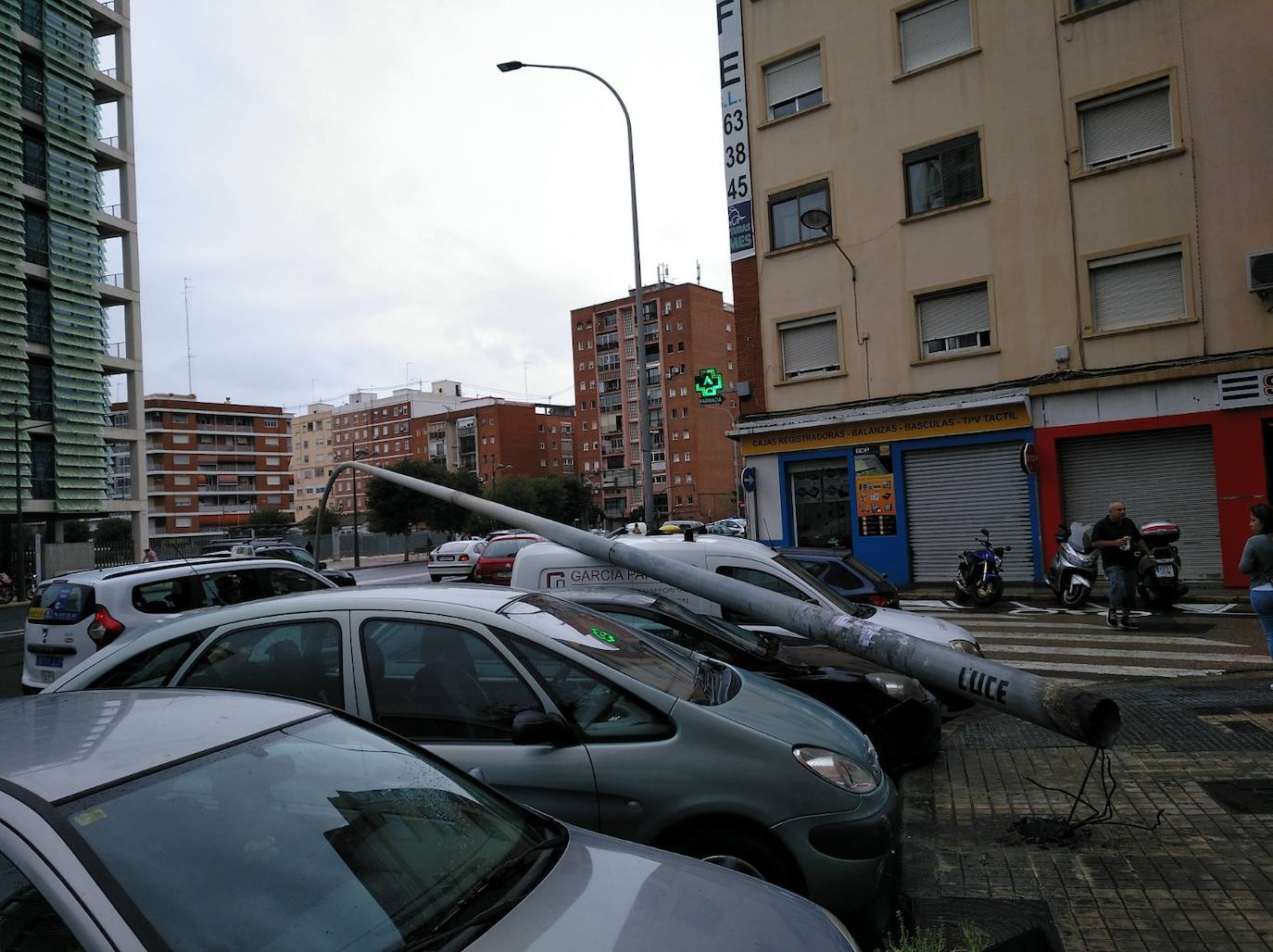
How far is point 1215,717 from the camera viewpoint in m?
6.61

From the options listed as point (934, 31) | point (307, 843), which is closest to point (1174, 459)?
point (934, 31)

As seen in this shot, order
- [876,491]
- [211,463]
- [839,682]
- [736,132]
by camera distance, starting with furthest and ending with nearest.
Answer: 1. [211,463]
2. [736,132]
3. [876,491]
4. [839,682]

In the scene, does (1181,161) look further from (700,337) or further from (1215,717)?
(700,337)

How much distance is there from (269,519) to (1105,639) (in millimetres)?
100216

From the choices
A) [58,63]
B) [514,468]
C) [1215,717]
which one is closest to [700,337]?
[514,468]

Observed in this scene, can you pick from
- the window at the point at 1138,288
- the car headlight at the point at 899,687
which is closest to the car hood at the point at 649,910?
the car headlight at the point at 899,687

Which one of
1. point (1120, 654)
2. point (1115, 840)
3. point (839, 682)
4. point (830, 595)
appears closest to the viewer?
point (1115, 840)

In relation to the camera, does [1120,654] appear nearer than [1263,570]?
No

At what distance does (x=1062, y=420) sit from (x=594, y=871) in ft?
57.1

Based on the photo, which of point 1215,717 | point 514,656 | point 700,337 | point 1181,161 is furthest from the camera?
point 700,337

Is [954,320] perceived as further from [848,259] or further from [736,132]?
[736,132]

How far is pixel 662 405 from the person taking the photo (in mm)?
98438

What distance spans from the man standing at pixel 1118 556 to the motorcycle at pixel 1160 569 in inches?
54.3

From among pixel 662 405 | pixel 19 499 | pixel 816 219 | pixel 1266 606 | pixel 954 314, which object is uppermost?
pixel 662 405
